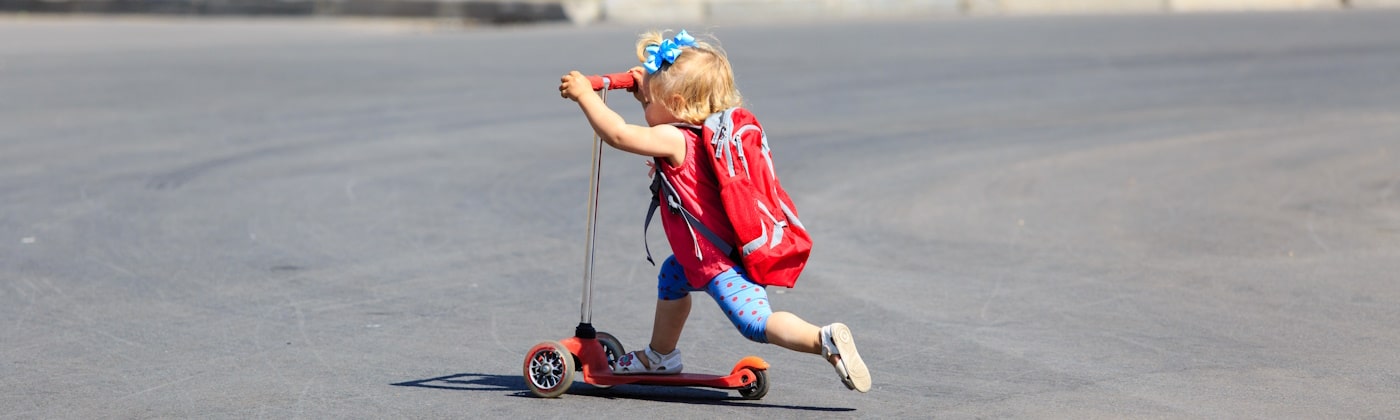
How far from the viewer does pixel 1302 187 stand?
991 cm

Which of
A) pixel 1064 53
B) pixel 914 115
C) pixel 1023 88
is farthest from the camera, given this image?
pixel 1064 53

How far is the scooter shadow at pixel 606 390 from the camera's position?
17.0 ft

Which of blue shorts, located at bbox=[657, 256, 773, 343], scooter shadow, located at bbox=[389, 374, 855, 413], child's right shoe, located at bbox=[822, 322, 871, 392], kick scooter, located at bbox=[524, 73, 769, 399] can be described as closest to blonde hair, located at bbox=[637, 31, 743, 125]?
kick scooter, located at bbox=[524, 73, 769, 399]

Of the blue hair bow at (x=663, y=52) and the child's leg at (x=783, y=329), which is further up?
the blue hair bow at (x=663, y=52)

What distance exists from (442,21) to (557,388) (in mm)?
21005

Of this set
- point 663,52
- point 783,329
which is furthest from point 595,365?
point 663,52

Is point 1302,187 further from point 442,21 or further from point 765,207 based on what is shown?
point 442,21

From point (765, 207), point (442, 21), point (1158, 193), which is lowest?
point (442, 21)

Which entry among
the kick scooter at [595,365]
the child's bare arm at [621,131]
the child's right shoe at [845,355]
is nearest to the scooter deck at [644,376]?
the kick scooter at [595,365]

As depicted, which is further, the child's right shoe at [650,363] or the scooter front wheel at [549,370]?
the child's right shoe at [650,363]

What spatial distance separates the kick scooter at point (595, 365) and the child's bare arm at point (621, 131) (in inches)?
4.2

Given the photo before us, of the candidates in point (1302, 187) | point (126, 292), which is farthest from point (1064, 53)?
point (126, 292)

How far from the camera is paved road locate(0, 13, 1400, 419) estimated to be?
5.34 metres

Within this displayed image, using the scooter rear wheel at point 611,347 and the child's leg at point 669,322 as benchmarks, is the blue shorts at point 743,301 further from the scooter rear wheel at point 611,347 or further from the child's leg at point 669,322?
the scooter rear wheel at point 611,347
